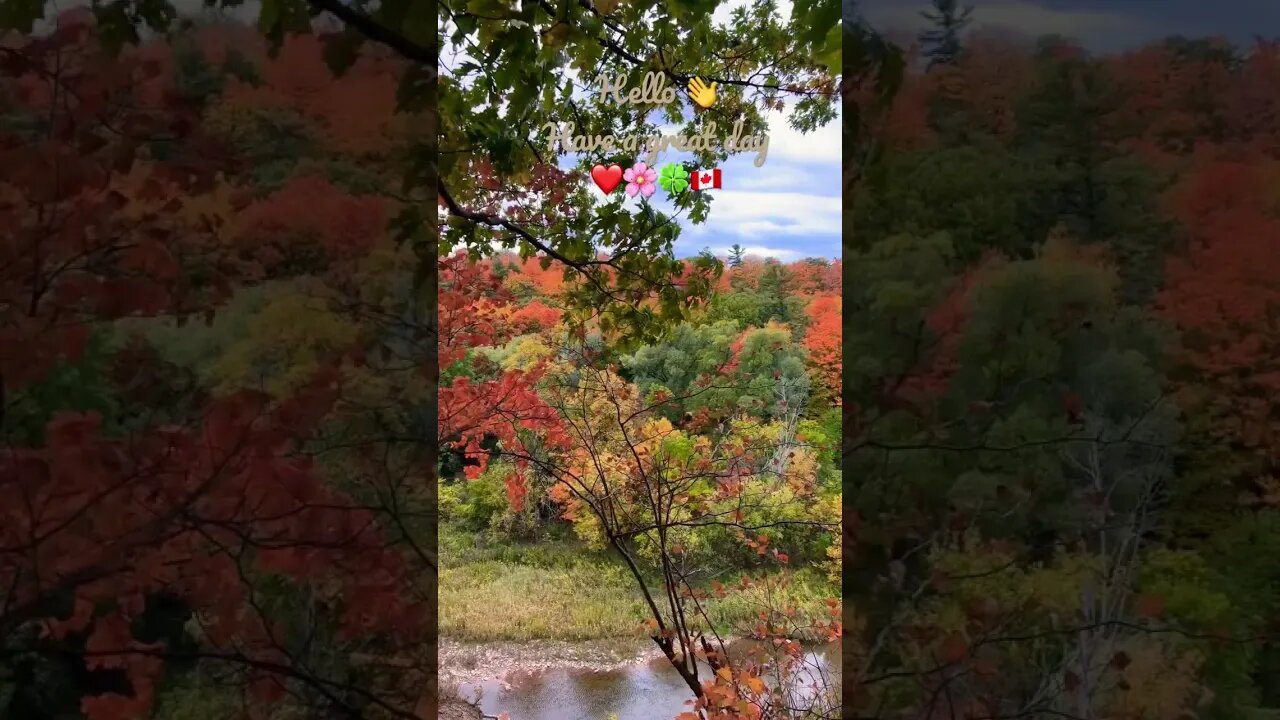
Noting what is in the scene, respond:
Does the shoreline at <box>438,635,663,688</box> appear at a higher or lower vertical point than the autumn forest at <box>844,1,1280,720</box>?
lower

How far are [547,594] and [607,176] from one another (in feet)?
4.68

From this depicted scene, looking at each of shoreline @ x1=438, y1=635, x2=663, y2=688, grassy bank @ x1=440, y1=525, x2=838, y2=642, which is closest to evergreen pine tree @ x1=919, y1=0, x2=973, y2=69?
grassy bank @ x1=440, y1=525, x2=838, y2=642

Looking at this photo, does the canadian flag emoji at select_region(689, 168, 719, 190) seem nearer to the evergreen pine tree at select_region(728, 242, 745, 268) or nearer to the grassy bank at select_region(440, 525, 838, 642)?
the evergreen pine tree at select_region(728, 242, 745, 268)

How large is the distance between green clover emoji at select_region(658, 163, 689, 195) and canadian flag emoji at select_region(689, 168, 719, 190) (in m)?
0.02

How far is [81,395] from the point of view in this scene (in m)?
0.84

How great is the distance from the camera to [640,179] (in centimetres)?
167

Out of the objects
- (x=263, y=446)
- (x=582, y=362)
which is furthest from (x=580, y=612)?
(x=263, y=446)

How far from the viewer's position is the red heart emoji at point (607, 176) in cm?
166

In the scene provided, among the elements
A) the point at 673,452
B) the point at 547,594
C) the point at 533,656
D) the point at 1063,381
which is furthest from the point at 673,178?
the point at 533,656

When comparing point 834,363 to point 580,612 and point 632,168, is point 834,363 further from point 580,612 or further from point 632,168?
point 580,612

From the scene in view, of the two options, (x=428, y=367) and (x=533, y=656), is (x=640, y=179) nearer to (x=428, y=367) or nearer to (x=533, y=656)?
(x=428, y=367)

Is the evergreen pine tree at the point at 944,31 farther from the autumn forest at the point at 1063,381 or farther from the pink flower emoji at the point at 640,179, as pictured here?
the pink flower emoji at the point at 640,179

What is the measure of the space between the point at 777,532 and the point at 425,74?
168 centimetres

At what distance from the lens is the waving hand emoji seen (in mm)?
1605
